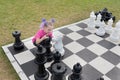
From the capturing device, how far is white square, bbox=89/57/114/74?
5.48 ft

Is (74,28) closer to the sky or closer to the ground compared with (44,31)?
closer to the ground

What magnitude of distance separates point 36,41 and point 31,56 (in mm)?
261

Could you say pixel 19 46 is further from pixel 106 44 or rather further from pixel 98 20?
pixel 98 20

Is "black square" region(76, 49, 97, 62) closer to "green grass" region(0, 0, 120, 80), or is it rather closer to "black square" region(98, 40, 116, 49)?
"black square" region(98, 40, 116, 49)

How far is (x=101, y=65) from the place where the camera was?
1.73 m

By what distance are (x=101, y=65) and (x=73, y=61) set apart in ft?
1.05

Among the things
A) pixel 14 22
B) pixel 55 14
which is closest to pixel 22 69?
pixel 14 22

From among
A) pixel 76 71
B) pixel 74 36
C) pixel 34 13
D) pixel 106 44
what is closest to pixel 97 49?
pixel 106 44

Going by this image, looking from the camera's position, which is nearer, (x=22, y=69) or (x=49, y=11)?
(x=22, y=69)

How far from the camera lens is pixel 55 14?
2936mm

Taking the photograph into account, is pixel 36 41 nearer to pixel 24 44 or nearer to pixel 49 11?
pixel 24 44

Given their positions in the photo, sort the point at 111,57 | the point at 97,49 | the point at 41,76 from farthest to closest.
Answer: the point at 97,49 < the point at 111,57 < the point at 41,76

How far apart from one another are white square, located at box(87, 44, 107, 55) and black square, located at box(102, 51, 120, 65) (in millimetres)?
56

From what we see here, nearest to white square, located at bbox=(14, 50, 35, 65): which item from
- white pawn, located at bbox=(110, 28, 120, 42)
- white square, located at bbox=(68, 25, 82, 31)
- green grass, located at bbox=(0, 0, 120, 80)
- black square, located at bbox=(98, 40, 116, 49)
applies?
green grass, located at bbox=(0, 0, 120, 80)
